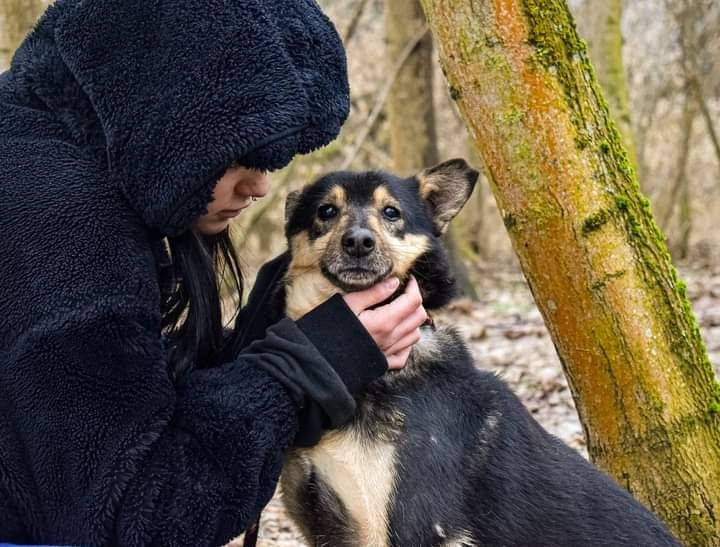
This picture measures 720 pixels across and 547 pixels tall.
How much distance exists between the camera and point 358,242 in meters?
3.17

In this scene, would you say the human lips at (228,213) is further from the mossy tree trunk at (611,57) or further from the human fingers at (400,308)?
the mossy tree trunk at (611,57)

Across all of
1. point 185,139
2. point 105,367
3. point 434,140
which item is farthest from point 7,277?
point 434,140

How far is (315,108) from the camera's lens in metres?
2.42

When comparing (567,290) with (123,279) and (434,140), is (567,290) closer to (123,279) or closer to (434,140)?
(123,279)

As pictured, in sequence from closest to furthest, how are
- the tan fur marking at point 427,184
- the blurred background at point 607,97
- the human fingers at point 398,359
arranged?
the human fingers at point 398,359 < the tan fur marking at point 427,184 < the blurred background at point 607,97

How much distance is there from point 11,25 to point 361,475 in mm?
3234

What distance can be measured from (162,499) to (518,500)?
1291 millimetres

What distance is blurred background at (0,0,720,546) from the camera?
267 inches

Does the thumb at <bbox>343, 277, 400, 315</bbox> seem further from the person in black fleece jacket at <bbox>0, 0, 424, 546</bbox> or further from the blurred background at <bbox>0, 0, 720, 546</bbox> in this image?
the person in black fleece jacket at <bbox>0, 0, 424, 546</bbox>

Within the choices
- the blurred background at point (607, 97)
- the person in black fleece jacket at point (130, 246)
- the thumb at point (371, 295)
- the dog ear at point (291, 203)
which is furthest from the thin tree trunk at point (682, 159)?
the person in black fleece jacket at point (130, 246)

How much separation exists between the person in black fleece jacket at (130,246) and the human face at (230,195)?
0.29ft

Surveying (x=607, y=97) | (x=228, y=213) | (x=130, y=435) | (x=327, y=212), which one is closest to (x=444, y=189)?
(x=327, y=212)

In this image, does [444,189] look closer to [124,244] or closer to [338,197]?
[338,197]

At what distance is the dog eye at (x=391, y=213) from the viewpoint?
11.2ft
